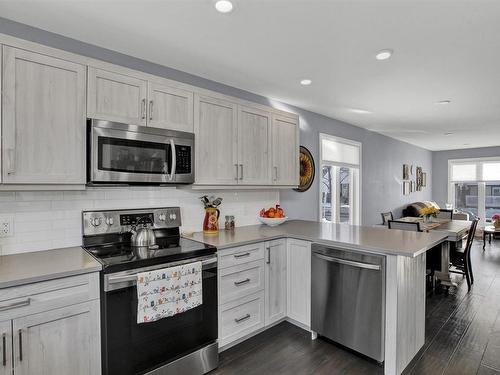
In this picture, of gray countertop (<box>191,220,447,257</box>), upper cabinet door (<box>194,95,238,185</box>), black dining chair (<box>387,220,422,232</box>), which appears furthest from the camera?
black dining chair (<box>387,220,422,232</box>)

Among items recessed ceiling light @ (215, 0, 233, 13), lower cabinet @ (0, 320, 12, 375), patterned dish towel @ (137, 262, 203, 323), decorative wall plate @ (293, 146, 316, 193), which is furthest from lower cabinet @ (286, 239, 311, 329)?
lower cabinet @ (0, 320, 12, 375)

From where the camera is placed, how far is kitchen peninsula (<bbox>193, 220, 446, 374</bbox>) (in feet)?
6.88

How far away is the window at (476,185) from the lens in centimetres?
838

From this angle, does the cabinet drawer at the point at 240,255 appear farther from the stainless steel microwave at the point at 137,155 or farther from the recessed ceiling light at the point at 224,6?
the recessed ceiling light at the point at 224,6

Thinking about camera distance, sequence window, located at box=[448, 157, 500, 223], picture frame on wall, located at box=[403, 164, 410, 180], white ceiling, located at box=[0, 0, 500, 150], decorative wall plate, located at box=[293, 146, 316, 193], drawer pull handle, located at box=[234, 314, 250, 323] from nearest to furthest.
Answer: white ceiling, located at box=[0, 0, 500, 150] → drawer pull handle, located at box=[234, 314, 250, 323] → decorative wall plate, located at box=[293, 146, 316, 193] → picture frame on wall, located at box=[403, 164, 410, 180] → window, located at box=[448, 157, 500, 223]

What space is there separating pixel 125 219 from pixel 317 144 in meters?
3.04

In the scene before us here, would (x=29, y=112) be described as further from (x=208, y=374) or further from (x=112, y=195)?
(x=208, y=374)

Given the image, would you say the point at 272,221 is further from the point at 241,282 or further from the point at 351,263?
the point at 351,263

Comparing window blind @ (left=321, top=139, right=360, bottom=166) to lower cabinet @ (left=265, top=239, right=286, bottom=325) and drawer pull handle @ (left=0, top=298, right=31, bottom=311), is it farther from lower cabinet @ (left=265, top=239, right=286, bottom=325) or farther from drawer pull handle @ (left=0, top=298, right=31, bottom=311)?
drawer pull handle @ (left=0, top=298, right=31, bottom=311)

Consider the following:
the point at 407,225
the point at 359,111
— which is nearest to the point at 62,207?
the point at 407,225

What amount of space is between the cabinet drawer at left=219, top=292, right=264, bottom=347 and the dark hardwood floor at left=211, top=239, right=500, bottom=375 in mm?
137

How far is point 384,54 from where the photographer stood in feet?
8.17

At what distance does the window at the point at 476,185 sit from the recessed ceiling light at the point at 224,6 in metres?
9.54

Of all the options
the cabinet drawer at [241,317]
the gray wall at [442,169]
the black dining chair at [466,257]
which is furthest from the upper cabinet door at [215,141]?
the gray wall at [442,169]
